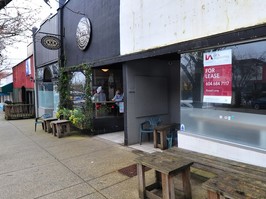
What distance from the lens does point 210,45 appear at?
3738mm

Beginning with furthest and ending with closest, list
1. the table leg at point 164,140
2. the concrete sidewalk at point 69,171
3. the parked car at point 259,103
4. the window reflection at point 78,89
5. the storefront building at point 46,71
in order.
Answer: the storefront building at point 46,71, the window reflection at point 78,89, the table leg at point 164,140, the concrete sidewalk at point 69,171, the parked car at point 259,103

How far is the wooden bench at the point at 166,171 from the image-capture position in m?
2.81

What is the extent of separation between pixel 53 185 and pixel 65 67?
261 inches

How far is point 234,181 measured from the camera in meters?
2.36

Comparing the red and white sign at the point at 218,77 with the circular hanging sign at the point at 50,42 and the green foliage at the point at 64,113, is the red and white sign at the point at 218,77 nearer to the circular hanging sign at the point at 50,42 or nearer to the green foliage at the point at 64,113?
the green foliage at the point at 64,113

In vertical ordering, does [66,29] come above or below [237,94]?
above

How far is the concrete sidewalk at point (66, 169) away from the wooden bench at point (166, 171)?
Answer: 316 mm

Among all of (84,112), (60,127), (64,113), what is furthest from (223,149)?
(64,113)

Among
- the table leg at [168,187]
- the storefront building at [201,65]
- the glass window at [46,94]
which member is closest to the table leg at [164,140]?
the storefront building at [201,65]

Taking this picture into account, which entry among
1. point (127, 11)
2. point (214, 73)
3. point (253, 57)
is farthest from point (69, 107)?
point (253, 57)

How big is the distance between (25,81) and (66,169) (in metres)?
13.7

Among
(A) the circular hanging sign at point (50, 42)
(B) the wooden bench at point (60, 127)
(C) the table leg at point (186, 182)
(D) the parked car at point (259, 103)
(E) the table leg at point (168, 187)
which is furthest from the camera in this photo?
(A) the circular hanging sign at point (50, 42)

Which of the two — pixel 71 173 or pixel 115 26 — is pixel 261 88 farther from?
pixel 115 26

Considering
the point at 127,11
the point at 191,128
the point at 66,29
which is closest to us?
the point at 191,128
